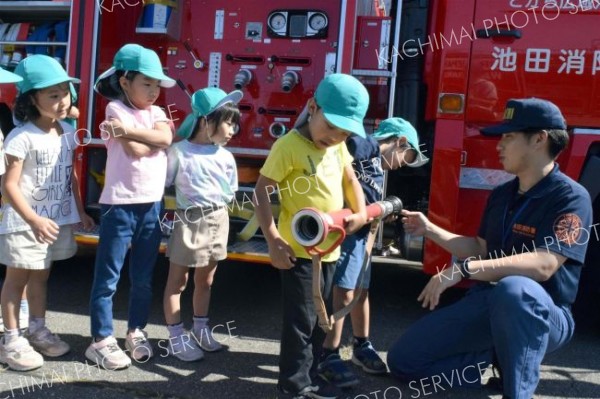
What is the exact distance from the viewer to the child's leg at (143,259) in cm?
305

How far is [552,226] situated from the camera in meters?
2.58

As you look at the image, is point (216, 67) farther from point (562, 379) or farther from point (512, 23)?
point (562, 379)

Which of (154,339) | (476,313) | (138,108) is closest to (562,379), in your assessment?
(476,313)

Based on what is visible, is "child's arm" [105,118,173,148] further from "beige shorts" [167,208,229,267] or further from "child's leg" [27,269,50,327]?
"child's leg" [27,269,50,327]

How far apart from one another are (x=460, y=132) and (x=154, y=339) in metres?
2.04

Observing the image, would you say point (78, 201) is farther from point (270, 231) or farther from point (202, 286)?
point (270, 231)

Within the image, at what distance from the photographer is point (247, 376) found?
2.97 metres

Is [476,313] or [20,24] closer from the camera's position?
[476,313]

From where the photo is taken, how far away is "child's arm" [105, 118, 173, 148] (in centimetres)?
283

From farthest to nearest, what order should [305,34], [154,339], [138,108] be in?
[305,34], [154,339], [138,108]

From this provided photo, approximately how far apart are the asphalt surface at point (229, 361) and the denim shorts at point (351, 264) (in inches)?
19.0

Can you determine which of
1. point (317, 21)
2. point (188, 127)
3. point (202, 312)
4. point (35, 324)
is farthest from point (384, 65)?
point (35, 324)

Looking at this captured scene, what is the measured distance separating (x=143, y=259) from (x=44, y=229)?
0.51 meters

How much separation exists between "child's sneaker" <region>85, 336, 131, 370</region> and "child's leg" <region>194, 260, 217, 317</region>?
43 centimetres
